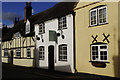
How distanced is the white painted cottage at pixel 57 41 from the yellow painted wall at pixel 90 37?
2.39ft

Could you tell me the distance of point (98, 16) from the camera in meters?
11.4

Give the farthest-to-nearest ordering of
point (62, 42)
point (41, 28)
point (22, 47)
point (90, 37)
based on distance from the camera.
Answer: point (22, 47) < point (41, 28) < point (62, 42) < point (90, 37)

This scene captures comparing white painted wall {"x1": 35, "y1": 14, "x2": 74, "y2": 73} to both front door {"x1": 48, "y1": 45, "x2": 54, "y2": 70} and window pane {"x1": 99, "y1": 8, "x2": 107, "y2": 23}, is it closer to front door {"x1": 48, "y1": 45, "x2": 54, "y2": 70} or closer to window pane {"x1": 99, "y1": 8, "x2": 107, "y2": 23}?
front door {"x1": 48, "y1": 45, "x2": 54, "y2": 70}

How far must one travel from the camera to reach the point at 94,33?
1163 centimetres

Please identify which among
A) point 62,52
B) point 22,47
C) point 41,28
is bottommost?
point 62,52

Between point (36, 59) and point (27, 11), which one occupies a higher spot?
point (27, 11)

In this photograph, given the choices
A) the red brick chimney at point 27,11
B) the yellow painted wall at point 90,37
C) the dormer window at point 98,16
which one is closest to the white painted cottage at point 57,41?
the yellow painted wall at point 90,37

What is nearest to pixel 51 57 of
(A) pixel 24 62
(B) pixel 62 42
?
(B) pixel 62 42

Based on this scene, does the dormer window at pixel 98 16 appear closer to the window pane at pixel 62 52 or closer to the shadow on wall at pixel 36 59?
the window pane at pixel 62 52

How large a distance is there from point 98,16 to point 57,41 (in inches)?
208

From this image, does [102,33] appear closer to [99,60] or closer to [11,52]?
[99,60]

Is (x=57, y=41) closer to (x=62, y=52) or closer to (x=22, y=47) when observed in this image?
(x=62, y=52)

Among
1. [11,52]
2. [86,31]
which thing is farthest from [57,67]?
[11,52]

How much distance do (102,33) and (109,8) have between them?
1.87 m
